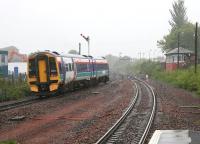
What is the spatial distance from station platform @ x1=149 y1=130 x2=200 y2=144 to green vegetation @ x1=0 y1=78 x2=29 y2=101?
16670 millimetres

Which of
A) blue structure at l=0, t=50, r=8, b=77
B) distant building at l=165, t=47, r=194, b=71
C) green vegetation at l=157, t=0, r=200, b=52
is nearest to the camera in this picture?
blue structure at l=0, t=50, r=8, b=77

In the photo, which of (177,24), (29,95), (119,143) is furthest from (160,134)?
(177,24)

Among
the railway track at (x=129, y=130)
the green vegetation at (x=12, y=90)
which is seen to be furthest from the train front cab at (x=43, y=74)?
the railway track at (x=129, y=130)

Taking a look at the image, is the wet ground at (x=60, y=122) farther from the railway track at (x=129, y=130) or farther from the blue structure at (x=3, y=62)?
the blue structure at (x=3, y=62)

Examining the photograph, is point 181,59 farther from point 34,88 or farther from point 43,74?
point 34,88

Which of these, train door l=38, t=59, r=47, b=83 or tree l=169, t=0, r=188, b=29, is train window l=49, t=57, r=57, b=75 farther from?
tree l=169, t=0, r=188, b=29

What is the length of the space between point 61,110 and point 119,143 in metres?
9.06

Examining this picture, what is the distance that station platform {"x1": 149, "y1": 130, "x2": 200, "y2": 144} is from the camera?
1125 cm

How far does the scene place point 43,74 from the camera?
2852 centimetres

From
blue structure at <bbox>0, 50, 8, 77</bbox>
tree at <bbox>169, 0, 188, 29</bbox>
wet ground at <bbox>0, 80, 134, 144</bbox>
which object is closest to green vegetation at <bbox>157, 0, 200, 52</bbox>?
tree at <bbox>169, 0, 188, 29</bbox>

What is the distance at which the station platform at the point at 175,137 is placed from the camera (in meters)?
11.2

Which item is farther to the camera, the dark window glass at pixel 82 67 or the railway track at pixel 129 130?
the dark window glass at pixel 82 67

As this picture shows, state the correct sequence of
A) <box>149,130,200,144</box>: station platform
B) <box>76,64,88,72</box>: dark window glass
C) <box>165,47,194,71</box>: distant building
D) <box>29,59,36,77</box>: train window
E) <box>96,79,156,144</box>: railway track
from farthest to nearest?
<box>165,47,194,71</box>: distant building → <box>76,64,88,72</box>: dark window glass → <box>29,59,36,77</box>: train window → <box>96,79,156,144</box>: railway track → <box>149,130,200,144</box>: station platform

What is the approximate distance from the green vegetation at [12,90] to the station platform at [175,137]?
16670mm
